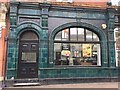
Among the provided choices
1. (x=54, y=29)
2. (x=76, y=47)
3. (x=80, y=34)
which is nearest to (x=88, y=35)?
(x=80, y=34)

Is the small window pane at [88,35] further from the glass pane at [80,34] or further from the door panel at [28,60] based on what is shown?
the door panel at [28,60]

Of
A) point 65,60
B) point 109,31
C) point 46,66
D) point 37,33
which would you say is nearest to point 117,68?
point 109,31

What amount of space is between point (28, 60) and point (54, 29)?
2275mm

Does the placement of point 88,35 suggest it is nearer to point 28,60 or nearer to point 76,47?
point 76,47

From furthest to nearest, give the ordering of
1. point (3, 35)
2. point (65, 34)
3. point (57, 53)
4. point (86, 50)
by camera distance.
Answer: point (86, 50) → point (65, 34) → point (57, 53) → point (3, 35)

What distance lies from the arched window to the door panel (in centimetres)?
119

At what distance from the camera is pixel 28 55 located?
36.8 feet

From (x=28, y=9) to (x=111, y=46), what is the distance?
5276 millimetres

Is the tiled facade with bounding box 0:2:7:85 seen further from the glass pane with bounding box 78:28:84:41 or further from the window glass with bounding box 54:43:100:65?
the glass pane with bounding box 78:28:84:41

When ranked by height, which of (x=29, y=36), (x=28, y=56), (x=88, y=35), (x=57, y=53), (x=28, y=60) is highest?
(x=88, y=35)

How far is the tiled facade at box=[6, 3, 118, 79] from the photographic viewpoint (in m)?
11.0

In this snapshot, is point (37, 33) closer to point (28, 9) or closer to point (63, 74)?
point (28, 9)

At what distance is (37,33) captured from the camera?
36.9ft

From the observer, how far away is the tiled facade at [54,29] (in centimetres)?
1099
